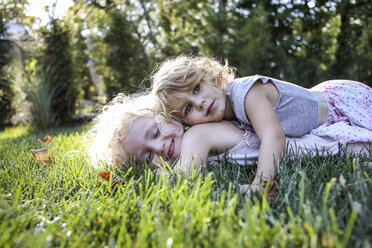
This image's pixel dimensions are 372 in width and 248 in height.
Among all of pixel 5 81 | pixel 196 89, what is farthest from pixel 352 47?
pixel 5 81

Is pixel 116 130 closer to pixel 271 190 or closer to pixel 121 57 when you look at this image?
pixel 271 190

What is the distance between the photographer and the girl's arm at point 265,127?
1.70 m

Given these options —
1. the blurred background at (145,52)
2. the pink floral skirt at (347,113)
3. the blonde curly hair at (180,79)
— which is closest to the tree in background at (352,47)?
the blurred background at (145,52)

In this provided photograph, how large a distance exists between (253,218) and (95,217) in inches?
22.6

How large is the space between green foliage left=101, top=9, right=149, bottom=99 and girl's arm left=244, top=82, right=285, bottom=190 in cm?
506

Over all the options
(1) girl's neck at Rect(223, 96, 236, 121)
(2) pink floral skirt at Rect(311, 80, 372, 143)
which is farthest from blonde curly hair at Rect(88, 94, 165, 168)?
(2) pink floral skirt at Rect(311, 80, 372, 143)

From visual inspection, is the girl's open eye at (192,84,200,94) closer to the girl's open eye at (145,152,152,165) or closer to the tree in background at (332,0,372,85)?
the girl's open eye at (145,152,152,165)

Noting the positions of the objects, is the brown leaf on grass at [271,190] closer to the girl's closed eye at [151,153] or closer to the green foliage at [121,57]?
the girl's closed eye at [151,153]

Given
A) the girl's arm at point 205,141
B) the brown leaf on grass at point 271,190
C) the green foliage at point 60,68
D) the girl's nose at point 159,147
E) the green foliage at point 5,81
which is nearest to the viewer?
the brown leaf on grass at point 271,190

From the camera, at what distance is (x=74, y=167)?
2018 mm

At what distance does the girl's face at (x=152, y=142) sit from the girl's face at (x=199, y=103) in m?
0.14

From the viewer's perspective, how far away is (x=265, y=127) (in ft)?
6.22

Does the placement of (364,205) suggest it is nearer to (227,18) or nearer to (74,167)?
(74,167)

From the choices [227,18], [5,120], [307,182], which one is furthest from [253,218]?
[5,120]
